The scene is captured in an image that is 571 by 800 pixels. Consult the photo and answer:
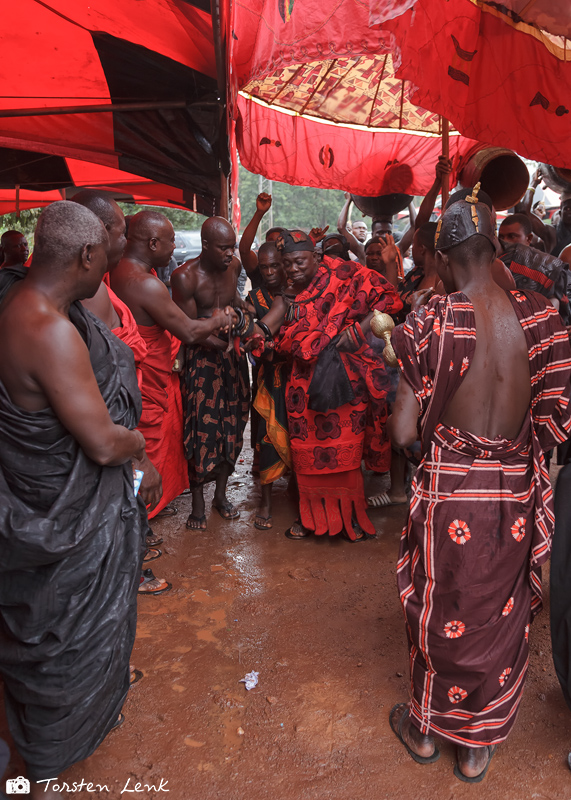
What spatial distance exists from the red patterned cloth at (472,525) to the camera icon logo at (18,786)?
1.36 metres

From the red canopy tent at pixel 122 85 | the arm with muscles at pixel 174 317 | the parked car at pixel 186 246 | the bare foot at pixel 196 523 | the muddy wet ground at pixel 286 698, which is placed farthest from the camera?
the parked car at pixel 186 246

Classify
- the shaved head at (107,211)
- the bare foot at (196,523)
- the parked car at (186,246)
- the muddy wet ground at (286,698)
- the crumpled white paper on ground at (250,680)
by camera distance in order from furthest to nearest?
the parked car at (186,246) → the bare foot at (196,523) → the shaved head at (107,211) → the crumpled white paper on ground at (250,680) → the muddy wet ground at (286,698)

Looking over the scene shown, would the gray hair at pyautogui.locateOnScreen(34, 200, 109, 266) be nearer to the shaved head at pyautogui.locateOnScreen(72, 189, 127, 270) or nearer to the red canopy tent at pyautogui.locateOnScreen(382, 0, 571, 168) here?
the shaved head at pyautogui.locateOnScreen(72, 189, 127, 270)

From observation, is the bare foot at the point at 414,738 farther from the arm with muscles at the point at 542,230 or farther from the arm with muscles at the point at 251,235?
the arm with muscles at the point at 542,230

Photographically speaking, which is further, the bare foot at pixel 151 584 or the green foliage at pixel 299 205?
the green foliage at pixel 299 205

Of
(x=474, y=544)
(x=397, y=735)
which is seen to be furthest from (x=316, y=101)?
(x=397, y=735)

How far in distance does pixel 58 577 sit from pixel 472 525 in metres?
1.36

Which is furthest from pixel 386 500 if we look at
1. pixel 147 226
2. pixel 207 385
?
pixel 147 226

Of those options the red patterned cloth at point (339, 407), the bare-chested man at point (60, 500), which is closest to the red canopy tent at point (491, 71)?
the red patterned cloth at point (339, 407)

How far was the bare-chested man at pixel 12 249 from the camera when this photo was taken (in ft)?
19.4

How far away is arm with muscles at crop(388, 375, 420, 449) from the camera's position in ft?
6.44

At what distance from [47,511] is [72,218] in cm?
89

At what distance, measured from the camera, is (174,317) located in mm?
3508

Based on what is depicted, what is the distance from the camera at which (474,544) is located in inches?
76.9
